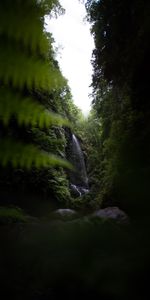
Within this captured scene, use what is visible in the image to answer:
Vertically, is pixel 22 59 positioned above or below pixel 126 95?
below

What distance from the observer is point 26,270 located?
4.68ft

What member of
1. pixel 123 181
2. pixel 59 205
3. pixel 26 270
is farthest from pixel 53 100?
pixel 26 270

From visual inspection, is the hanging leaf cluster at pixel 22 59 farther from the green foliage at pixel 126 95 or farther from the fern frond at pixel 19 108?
the green foliage at pixel 126 95

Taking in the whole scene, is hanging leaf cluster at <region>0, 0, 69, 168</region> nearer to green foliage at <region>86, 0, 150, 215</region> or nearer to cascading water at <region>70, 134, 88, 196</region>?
green foliage at <region>86, 0, 150, 215</region>

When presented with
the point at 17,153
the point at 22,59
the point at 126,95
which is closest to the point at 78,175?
the point at 126,95

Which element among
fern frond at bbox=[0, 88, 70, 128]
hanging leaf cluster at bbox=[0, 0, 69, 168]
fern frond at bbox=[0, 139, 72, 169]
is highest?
hanging leaf cluster at bbox=[0, 0, 69, 168]

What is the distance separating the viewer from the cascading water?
1475 cm

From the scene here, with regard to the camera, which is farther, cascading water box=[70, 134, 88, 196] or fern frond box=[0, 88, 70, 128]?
cascading water box=[70, 134, 88, 196]

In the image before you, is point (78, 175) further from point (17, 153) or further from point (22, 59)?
point (22, 59)

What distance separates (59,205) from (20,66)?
10.5 m

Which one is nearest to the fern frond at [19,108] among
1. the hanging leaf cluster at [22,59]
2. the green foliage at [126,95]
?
the hanging leaf cluster at [22,59]

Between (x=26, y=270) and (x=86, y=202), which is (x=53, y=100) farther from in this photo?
(x=26, y=270)

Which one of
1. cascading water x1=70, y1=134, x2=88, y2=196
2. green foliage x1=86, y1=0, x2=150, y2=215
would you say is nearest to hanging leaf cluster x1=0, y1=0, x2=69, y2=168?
green foliage x1=86, y1=0, x2=150, y2=215

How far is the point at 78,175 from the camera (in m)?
15.1
